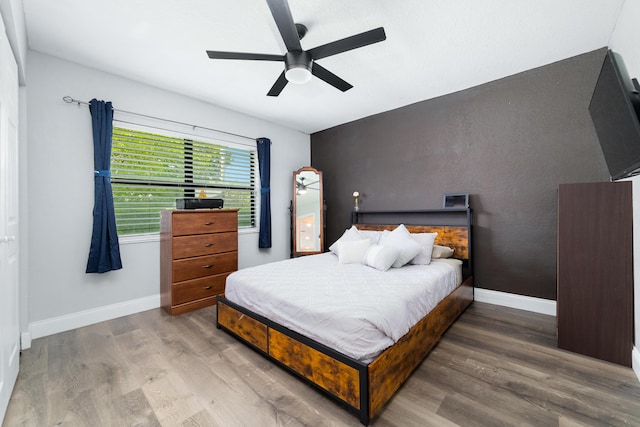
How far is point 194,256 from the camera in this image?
306cm

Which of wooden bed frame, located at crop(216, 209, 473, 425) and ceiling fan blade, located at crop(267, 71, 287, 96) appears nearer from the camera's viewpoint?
wooden bed frame, located at crop(216, 209, 473, 425)

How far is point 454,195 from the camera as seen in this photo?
3.35 metres

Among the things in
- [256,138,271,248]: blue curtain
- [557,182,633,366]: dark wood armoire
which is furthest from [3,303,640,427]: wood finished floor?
[256,138,271,248]: blue curtain

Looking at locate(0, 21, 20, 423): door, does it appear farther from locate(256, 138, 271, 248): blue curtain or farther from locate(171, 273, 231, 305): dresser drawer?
locate(256, 138, 271, 248): blue curtain

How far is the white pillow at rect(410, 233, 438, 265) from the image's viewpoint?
9.42 feet

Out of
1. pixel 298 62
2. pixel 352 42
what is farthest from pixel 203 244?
pixel 352 42

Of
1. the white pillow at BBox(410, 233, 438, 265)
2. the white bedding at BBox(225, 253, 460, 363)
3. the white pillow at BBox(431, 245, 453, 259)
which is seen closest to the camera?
the white bedding at BBox(225, 253, 460, 363)

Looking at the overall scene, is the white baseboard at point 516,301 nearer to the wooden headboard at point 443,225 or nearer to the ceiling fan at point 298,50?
the wooden headboard at point 443,225

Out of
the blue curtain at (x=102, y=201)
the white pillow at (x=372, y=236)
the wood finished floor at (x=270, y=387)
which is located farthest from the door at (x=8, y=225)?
the white pillow at (x=372, y=236)

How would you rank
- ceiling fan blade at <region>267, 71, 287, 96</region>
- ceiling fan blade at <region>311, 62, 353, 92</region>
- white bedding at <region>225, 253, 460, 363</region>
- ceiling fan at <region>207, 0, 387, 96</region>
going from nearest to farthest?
1. white bedding at <region>225, 253, 460, 363</region>
2. ceiling fan at <region>207, 0, 387, 96</region>
3. ceiling fan blade at <region>311, 62, 353, 92</region>
4. ceiling fan blade at <region>267, 71, 287, 96</region>

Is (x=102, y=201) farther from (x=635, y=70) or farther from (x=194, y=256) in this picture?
(x=635, y=70)

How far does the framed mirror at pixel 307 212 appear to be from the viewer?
4.50m

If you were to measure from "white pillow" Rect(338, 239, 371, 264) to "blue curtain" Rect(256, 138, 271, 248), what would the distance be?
1525 mm

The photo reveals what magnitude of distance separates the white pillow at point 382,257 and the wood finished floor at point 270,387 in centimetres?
79
